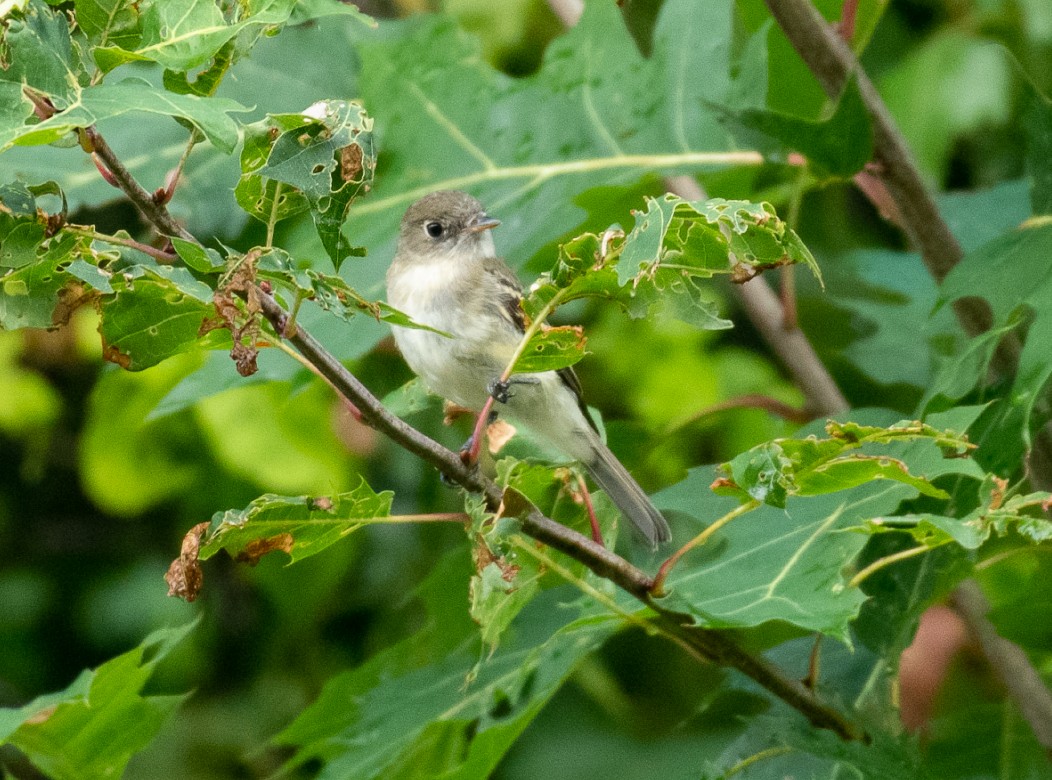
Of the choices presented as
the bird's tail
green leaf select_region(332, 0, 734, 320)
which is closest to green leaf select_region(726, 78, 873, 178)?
green leaf select_region(332, 0, 734, 320)

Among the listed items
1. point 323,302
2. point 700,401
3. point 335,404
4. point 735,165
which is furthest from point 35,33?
point 700,401

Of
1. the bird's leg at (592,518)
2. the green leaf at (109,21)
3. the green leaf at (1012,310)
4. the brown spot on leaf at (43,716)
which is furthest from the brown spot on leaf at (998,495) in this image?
the brown spot on leaf at (43,716)

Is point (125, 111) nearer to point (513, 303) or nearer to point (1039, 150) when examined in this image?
point (1039, 150)

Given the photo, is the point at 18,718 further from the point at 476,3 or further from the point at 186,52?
the point at 476,3

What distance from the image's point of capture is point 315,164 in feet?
5.42

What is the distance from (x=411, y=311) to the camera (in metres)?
3.76

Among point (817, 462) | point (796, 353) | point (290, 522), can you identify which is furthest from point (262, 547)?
point (796, 353)

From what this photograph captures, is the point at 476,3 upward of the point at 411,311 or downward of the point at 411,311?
upward

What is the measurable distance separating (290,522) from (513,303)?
1940 millimetres

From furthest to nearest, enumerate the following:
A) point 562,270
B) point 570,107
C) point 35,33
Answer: point 570,107 < point 562,270 < point 35,33

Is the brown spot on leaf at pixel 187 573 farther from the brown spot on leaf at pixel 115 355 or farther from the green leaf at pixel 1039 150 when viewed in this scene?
the green leaf at pixel 1039 150

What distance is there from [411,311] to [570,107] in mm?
717

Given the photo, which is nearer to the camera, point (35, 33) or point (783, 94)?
point (35, 33)

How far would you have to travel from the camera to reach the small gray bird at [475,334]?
3.39m
